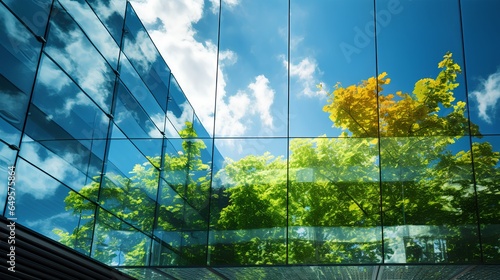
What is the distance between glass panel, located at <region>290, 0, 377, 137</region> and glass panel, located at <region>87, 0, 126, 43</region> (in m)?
3.84

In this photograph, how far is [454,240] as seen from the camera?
39.8 ft

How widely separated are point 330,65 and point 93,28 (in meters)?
5.20

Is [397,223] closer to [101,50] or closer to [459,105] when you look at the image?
[459,105]

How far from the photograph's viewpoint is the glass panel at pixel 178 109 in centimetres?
1386

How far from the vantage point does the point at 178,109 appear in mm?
14117

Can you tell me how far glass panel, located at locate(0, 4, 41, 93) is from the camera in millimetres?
8438

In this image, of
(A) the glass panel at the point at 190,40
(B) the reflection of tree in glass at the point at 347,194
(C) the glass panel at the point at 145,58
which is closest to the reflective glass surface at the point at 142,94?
(C) the glass panel at the point at 145,58

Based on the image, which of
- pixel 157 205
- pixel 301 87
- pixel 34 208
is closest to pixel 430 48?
pixel 301 87

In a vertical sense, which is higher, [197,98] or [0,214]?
[197,98]

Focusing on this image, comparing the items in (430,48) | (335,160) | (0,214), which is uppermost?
(430,48)

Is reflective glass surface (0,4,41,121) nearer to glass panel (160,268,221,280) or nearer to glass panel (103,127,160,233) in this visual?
glass panel (103,127,160,233)

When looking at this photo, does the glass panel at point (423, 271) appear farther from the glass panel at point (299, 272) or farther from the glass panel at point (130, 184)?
the glass panel at point (130, 184)

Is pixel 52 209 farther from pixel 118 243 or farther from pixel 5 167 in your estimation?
pixel 118 243

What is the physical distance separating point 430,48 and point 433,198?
338 cm
